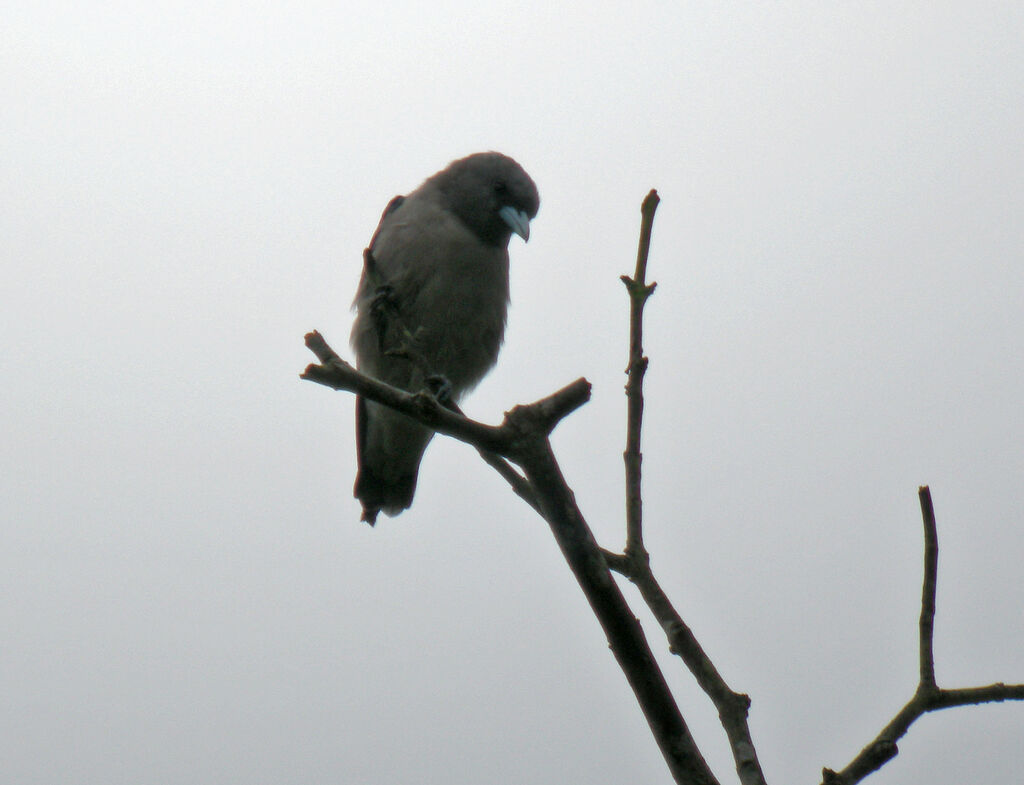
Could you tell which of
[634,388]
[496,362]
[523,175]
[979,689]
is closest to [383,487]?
[496,362]

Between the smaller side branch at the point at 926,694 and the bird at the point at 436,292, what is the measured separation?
3020 mm

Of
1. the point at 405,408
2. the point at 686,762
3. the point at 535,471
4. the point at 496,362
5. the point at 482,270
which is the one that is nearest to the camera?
the point at 686,762

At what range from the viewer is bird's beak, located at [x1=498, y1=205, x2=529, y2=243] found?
5.37 m

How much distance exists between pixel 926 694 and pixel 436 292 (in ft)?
11.3

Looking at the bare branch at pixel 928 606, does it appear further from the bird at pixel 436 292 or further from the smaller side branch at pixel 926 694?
the bird at pixel 436 292

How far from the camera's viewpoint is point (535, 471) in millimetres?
1838

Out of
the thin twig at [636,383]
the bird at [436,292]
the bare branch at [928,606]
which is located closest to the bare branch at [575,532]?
the thin twig at [636,383]

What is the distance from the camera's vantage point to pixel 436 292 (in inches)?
197

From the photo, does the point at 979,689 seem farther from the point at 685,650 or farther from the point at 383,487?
the point at 383,487

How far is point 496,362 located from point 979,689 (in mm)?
3868

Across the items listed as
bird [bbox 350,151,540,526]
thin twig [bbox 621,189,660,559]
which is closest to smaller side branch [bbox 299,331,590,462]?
thin twig [bbox 621,189,660,559]

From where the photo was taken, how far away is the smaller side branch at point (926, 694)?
5.99 ft

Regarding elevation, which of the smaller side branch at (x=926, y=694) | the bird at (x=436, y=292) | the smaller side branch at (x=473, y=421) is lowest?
the smaller side branch at (x=926, y=694)

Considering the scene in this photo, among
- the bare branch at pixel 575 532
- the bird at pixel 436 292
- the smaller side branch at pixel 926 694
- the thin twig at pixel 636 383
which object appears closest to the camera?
the bare branch at pixel 575 532
